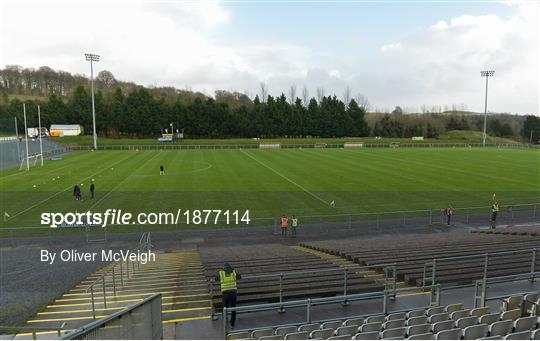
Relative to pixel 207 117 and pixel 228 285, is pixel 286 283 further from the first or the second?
pixel 207 117

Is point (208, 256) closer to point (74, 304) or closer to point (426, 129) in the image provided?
point (74, 304)

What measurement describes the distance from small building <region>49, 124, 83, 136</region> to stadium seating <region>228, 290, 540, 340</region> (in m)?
111

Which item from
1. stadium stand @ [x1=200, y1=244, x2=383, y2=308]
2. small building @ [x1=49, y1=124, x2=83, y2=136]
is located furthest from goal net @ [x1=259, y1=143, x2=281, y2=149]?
stadium stand @ [x1=200, y1=244, x2=383, y2=308]

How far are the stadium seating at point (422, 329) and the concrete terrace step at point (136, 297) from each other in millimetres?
2510

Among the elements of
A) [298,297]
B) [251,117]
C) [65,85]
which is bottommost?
[298,297]

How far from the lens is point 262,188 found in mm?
35906

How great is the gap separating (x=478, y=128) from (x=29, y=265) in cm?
19084

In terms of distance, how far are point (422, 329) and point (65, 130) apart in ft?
378

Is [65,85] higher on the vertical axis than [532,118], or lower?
higher

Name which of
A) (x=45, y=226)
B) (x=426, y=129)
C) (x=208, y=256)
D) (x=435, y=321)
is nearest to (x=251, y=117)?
(x=426, y=129)

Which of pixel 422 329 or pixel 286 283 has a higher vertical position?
pixel 422 329

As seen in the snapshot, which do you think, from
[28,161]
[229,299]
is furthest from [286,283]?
[28,161]

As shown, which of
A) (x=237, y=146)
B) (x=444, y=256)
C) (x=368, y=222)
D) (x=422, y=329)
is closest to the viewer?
(x=422, y=329)

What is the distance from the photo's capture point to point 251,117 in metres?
122
